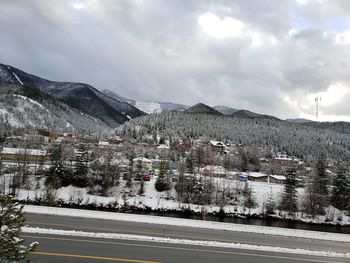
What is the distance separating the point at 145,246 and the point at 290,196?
51242mm

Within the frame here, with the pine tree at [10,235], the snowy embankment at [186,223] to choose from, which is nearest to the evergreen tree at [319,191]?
the snowy embankment at [186,223]

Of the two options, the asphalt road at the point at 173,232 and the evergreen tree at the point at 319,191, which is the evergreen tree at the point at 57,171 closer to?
the asphalt road at the point at 173,232

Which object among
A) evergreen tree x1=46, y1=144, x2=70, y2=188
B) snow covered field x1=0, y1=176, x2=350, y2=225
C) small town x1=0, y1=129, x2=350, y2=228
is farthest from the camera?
evergreen tree x1=46, y1=144, x2=70, y2=188

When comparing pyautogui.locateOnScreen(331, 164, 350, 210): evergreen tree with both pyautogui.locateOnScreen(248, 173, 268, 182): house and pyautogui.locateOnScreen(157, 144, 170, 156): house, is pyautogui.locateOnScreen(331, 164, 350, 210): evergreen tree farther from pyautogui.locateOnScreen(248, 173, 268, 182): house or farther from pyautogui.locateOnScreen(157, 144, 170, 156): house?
pyautogui.locateOnScreen(157, 144, 170, 156): house

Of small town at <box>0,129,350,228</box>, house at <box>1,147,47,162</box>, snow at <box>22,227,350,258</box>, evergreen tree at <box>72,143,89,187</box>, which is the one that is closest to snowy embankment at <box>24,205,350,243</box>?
snow at <box>22,227,350,258</box>

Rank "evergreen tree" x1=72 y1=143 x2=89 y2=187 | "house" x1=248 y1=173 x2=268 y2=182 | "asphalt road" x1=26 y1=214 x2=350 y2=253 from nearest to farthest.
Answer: "asphalt road" x1=26 y1=214 x2=350 y2=253 → "evergreen tree" x1=72 y1=143 x2=89 y2=187 → "house" x1=248 y1=173 x2=268 y2=182

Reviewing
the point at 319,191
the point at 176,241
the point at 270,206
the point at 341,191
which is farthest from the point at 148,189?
the point at 176,241

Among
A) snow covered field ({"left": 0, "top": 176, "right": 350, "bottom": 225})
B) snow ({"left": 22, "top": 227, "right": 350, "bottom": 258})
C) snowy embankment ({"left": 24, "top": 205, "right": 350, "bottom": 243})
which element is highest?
snow ({"left": 22, "top": 227, "right": 350, "bottom": 258})

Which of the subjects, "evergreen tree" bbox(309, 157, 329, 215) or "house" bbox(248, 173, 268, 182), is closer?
"evergreen tree" bbox(309, 157, 329, 215)

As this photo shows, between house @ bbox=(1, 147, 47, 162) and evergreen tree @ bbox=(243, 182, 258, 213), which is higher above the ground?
house @ bbox=(1, 147, 47, 162)

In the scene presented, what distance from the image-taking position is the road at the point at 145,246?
1476cm

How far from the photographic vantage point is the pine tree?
8.02 m

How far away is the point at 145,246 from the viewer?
17.0 m

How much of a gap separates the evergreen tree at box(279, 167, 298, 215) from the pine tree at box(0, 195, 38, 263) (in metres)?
59.5
